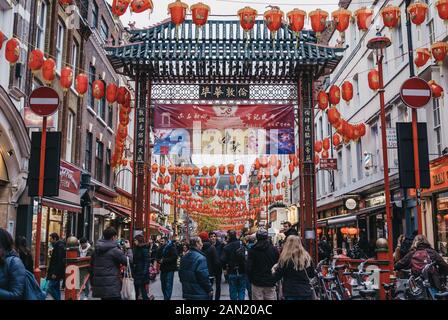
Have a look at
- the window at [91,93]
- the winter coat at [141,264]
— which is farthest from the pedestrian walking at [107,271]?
the window at [91,93]

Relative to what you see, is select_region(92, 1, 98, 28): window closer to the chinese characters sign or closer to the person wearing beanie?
the chinese characters sign

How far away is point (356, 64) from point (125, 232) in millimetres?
20109

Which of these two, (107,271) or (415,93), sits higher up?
(415,93)

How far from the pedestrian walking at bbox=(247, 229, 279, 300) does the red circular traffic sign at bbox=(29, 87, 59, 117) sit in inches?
225

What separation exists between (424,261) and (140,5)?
9.27m

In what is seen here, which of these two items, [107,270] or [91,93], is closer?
[107,270]

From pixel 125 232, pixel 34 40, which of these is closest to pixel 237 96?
pixel 34 40

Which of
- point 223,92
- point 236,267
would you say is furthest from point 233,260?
point 223,92

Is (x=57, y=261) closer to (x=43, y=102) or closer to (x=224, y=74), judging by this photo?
(x=43, y=102)

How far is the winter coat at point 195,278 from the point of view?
8031 millimetres

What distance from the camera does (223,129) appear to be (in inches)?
649

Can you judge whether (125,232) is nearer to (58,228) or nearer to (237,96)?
(58,228)

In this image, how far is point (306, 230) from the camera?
15.1 m

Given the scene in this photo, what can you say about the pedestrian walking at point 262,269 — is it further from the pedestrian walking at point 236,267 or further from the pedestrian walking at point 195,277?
the pedestrian walking at point 236,267
